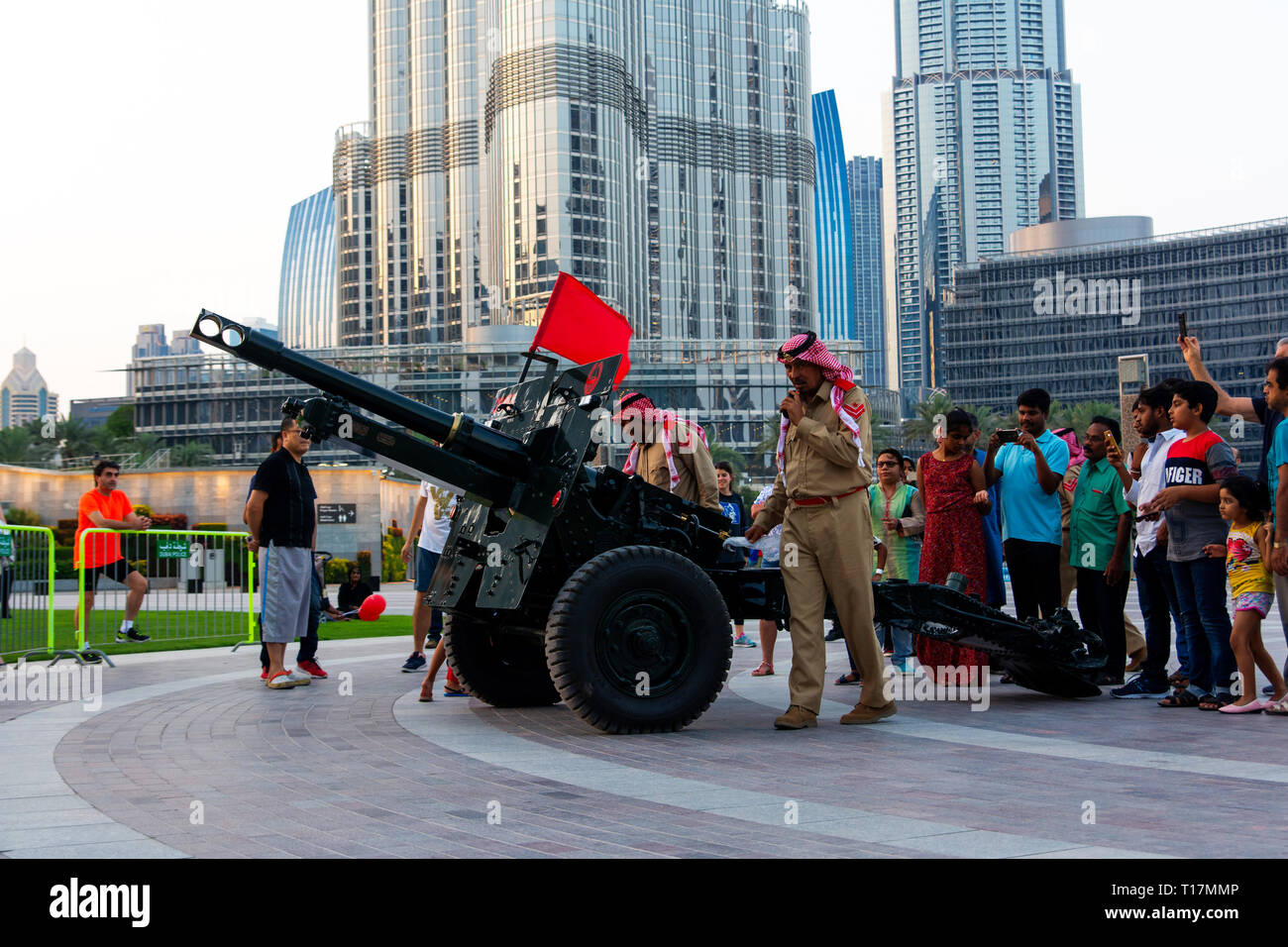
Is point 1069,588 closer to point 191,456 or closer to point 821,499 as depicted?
point 821,499

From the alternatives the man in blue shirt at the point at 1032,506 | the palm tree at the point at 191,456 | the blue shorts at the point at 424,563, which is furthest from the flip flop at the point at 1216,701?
the palm tree at the point at 191,456

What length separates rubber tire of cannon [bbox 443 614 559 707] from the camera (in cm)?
762

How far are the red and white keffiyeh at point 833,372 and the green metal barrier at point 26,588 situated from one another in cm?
799

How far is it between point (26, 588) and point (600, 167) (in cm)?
12649

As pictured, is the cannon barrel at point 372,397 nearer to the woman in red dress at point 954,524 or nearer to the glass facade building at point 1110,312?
the woman in red dress at point 954,524

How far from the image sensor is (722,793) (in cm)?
486

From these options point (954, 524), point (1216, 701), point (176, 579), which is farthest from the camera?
point (176, 579)

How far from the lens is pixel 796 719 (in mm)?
6789

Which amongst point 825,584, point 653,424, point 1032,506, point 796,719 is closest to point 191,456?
point 653,424

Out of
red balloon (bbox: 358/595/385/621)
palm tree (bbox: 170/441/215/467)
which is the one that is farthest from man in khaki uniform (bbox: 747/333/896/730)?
palm tree (bbox: 170/441/215/467)

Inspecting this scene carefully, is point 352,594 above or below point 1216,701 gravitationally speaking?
below
